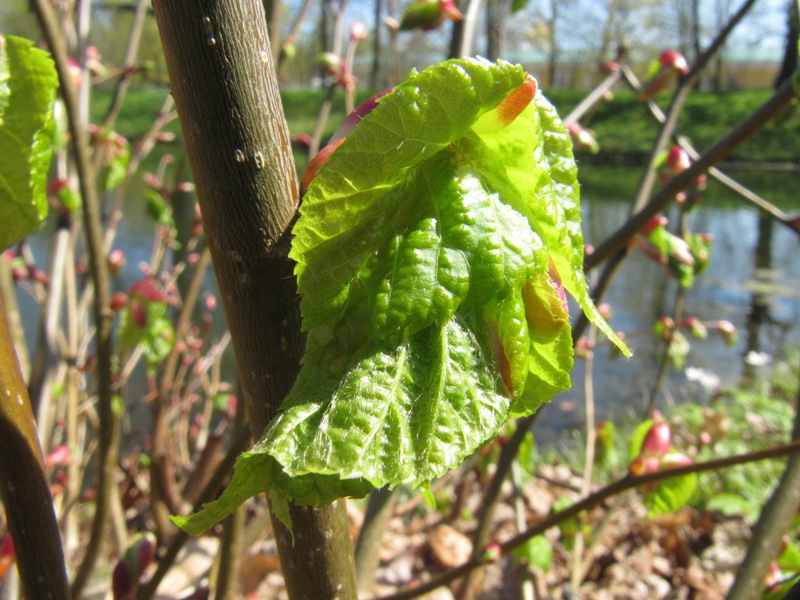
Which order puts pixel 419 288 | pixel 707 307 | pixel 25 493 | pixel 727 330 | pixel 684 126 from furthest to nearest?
pixel 684 126 → pixel 707 307 → pixel 727 330 → pixel 25 493 → pixel 419 288

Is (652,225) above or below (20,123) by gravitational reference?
below

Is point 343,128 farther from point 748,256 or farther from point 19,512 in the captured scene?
point 748,256

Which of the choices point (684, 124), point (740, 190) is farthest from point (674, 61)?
point (684, 124)

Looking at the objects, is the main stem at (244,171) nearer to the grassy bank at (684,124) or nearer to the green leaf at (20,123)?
the green leaf at (20,123)

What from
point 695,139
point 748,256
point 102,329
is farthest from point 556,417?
point 695,139

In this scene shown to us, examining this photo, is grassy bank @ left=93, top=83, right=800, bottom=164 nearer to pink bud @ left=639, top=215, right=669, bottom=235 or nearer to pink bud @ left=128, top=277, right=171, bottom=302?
pink bud @ left=128, top=277, right=171, bottom=302

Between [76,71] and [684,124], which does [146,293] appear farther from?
[684,124]
